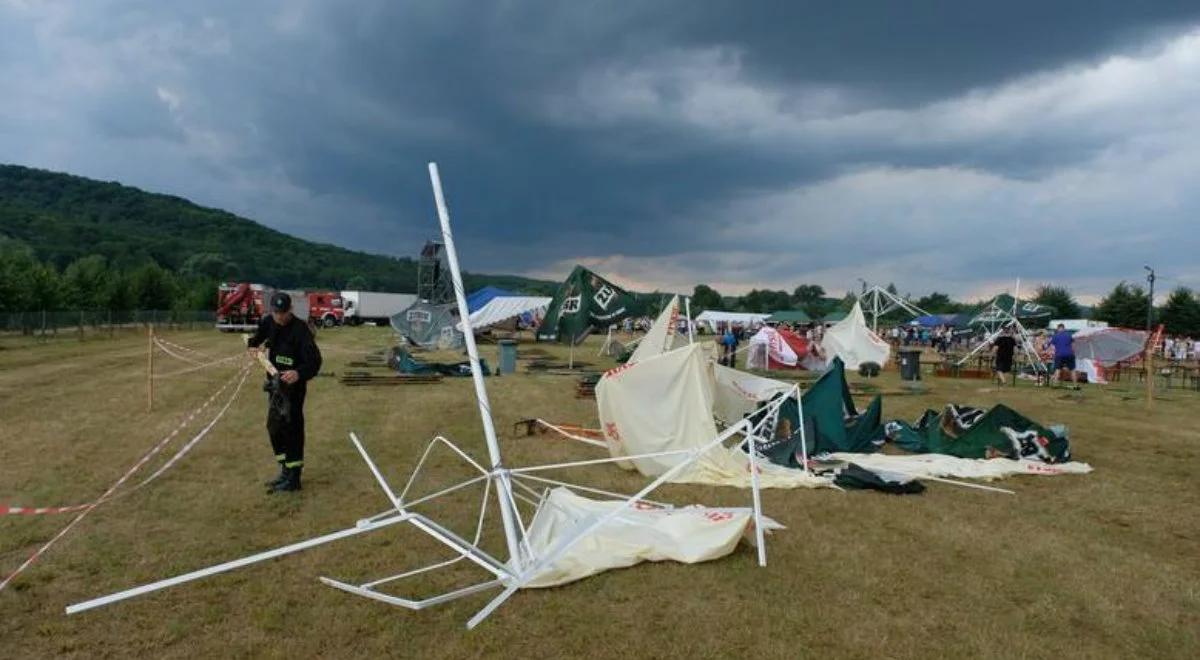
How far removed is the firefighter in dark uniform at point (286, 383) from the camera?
708 centimetres

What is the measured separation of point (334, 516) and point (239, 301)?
46.9 m

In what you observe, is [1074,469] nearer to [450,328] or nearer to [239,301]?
[450,328]

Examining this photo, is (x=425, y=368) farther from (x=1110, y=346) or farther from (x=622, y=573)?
Result: (x=1110, y=346)

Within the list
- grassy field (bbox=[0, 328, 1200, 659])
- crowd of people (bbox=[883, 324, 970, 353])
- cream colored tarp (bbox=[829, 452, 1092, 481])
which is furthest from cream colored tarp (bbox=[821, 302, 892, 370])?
cream colored tarp (bbox=[829, 452, 1092, 481])

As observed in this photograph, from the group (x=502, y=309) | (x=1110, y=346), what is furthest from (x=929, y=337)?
(x=502, y=309)

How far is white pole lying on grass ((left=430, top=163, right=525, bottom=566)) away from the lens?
498cm

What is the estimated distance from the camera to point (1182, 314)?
74.3 metres

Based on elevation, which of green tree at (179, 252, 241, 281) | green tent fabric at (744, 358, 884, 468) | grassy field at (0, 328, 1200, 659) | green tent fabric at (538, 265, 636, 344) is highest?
green tree at (179, 252, 241, 281)

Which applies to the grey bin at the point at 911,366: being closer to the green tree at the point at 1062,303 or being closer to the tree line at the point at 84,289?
the tree line at the point at 84,289

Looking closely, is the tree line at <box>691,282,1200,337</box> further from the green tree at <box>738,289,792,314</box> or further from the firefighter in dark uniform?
the firefighter in dark uniform

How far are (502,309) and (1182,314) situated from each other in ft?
246

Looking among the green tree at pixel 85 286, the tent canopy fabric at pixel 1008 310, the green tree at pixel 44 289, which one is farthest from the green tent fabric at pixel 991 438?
the green tree at pixel 85 286

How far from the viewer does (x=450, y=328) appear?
3097cm

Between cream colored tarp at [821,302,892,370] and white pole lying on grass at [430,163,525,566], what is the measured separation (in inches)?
854
